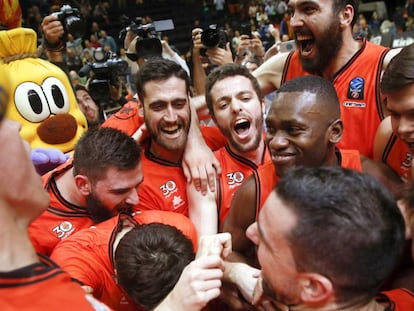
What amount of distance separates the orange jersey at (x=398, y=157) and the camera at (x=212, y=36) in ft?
5.08

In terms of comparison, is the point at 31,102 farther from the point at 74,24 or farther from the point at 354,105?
the point at 354,105

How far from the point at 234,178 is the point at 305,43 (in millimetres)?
936

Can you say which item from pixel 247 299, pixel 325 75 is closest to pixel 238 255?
pixel 247 299

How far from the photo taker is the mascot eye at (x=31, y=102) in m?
3.19

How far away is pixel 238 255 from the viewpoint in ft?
6.60

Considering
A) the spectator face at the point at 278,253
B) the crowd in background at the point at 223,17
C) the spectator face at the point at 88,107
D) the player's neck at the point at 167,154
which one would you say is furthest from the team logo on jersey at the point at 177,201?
the crowd in background at the point at 223,17

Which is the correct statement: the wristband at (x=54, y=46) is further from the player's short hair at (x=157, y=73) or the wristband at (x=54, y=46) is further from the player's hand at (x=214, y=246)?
the player's hand at (x=214, y=246)

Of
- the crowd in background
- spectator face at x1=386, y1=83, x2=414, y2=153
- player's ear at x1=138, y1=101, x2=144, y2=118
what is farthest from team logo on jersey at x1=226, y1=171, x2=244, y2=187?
the crowd in background

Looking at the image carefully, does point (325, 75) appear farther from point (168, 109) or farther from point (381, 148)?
point (168, 109)

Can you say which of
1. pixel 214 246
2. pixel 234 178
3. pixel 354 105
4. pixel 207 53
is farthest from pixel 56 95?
pixel 214 246

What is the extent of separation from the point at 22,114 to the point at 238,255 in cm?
195

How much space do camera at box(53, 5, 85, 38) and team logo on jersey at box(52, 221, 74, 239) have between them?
5.34ft

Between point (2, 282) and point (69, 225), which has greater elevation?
point (2, 282)

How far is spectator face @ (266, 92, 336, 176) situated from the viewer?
1.96 meters
